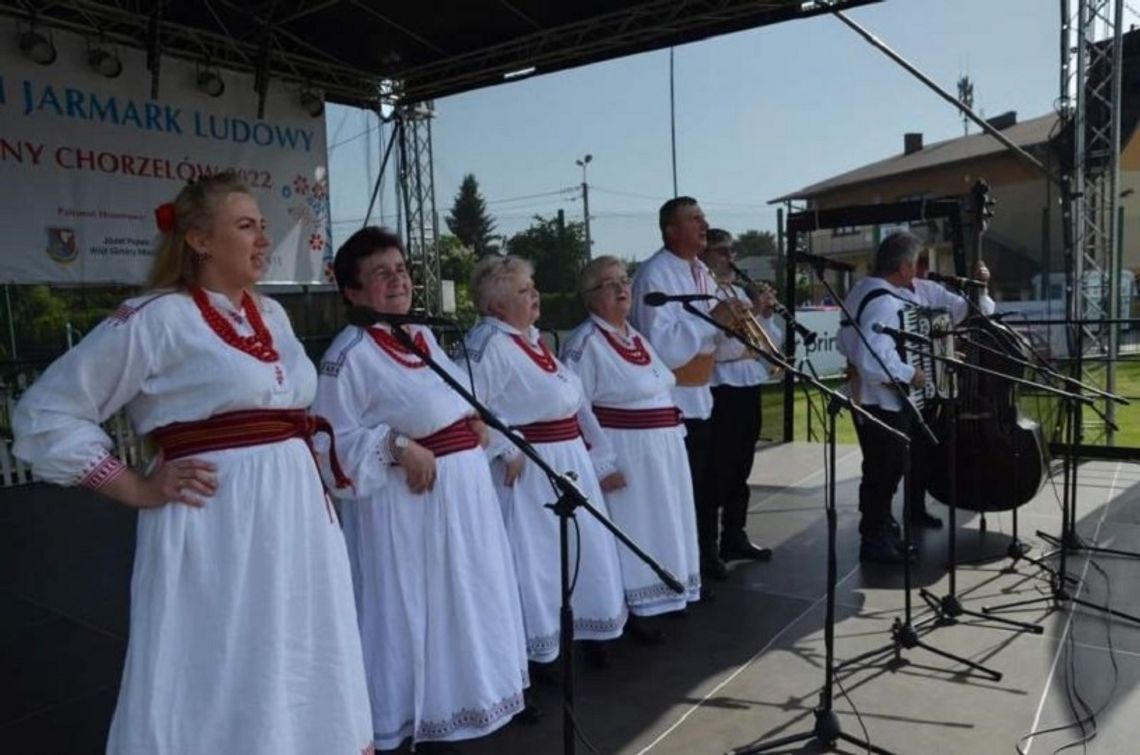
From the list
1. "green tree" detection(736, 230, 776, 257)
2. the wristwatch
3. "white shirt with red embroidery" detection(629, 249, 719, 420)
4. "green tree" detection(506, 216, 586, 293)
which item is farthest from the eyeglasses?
"green tree" detection(506, 216, 586, 293)

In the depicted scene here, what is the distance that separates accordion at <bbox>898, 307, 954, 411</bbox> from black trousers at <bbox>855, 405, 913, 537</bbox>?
0.58 ft

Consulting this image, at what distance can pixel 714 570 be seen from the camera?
178 inches

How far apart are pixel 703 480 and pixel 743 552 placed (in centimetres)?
66

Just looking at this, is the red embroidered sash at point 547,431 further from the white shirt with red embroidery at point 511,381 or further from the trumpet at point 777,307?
the trumpet at point 777,307

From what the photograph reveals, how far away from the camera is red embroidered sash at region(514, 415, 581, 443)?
323 centimetres

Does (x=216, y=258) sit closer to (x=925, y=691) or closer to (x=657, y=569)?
(x=657, y=569)

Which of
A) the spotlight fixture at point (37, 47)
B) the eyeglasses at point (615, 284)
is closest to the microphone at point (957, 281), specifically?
the eyeglasses at point (615, 284)

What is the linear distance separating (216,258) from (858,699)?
2.61 metres

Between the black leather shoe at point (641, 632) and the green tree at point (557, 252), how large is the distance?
30.6ft

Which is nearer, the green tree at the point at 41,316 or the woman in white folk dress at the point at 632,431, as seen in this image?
the woman in white folk dress at the point at 632,431

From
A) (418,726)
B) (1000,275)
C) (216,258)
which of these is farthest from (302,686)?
(1000,275)

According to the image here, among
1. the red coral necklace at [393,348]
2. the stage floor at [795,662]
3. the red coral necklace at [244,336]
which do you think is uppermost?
the red coral necklace at [244,336]

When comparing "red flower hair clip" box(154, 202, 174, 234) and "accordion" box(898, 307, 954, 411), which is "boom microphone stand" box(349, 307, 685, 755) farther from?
"accordion" box(898, 307, 954, 411)

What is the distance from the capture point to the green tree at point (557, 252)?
1316 centimetres
